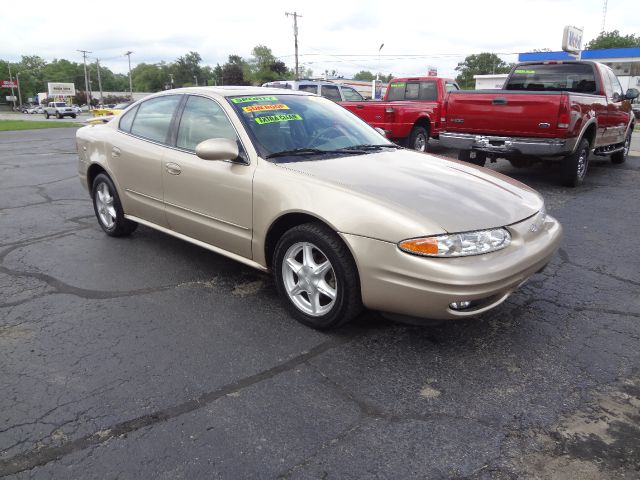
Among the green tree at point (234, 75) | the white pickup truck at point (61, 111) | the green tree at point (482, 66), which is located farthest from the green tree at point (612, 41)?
the white pickup truck at point (61, 111)

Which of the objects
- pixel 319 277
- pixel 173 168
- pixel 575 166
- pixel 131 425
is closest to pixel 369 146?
pixel 319 277

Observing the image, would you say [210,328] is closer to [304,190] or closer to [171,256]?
[304,190]

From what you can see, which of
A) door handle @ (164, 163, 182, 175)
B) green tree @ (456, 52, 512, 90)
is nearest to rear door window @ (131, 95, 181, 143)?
door handle @ (164, 163, 182, 175)

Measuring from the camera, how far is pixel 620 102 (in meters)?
9.50

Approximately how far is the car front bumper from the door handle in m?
1.83

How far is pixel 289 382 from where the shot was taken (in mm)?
2779

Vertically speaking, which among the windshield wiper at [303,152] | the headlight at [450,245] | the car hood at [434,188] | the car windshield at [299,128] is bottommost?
the headlight at [450,245]

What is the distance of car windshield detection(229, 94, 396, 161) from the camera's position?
12.5ft

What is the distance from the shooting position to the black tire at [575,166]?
7887 mm

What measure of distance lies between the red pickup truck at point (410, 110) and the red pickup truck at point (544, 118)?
204cm

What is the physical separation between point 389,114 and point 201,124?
23.4 feet

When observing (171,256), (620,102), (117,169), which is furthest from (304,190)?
(620,102)

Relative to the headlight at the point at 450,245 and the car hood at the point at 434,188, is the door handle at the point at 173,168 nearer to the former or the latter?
the car hood at the point at 434,188

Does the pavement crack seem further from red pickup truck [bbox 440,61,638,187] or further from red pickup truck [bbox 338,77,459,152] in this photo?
red pickup truck [bbox 338,77,459,152]
